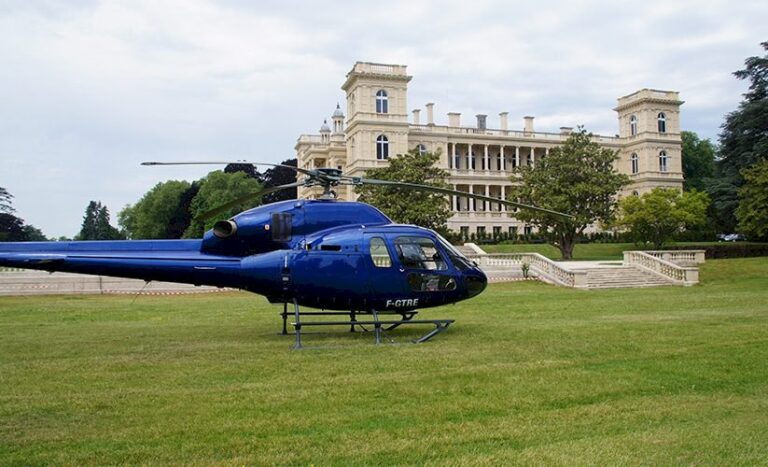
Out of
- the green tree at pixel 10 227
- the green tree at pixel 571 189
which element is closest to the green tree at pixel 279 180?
the green tree at pixel 10 227

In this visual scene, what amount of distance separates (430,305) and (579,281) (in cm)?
1802

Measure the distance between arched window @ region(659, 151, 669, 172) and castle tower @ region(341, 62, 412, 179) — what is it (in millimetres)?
30763

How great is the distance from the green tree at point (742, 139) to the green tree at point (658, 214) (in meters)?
3.32

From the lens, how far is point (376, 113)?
205 ft

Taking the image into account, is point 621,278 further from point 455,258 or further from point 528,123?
point 528,123

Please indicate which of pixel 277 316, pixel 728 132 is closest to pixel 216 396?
pixel 277 316

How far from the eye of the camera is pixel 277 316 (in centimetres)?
1695

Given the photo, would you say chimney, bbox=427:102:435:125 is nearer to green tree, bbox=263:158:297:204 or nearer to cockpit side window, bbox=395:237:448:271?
green tree, bbox=263:158:297:204

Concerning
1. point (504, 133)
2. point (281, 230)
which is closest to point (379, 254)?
point (281, 230)

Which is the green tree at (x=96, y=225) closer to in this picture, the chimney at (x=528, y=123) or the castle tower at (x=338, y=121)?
the castle tower at (x=338, y=121)

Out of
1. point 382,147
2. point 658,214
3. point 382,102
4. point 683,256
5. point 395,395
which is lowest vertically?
point 395,395

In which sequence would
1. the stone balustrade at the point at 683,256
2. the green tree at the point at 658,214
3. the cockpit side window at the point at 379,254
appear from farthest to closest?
the green tree at the point at 658,214, the stone balustrade at the point at 683,256, the cockpit side window at the point at 379,254

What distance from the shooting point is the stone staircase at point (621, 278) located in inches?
1158

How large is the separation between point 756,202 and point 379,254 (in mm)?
25670
